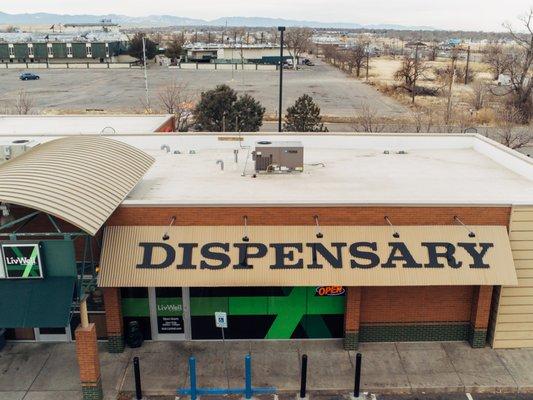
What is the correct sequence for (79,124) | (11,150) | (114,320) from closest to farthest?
(114,320) → (11,150) → (79,124)

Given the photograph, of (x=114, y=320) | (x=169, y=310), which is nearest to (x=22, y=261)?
(x=114, y=320)

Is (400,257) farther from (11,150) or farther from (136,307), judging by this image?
(11,150)

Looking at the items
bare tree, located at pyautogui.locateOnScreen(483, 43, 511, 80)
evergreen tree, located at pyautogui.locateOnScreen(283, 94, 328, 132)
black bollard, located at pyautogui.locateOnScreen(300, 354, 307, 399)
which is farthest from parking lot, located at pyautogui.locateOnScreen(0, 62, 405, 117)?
black bollard, located at pyautogui.locateOnScreen(300, 354, 307, 399)

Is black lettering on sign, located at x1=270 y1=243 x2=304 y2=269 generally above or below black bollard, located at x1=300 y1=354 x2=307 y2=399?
above

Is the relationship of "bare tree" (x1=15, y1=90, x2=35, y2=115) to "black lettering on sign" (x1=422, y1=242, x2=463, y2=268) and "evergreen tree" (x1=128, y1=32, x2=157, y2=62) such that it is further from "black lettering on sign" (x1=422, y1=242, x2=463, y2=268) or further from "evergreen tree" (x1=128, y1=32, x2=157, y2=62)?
"evergreen tree" (x1=128, y1=32, x2=157, y2=62)

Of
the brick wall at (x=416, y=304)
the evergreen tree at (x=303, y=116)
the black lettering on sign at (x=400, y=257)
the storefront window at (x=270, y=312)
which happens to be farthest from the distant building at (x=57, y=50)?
the black lettering on sign at (x=400, y=257)
